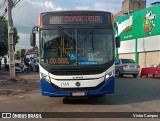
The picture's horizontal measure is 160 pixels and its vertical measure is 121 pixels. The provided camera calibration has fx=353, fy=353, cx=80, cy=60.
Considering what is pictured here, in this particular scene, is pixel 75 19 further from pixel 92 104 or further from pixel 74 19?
pixel 92 104

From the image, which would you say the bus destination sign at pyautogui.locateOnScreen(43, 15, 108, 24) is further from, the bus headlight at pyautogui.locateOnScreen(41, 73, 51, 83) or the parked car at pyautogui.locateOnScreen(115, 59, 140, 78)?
the parked car at pyautogui.locateOnScreen(115, 59, 140, 78)

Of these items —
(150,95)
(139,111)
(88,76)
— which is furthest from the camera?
(150,95)

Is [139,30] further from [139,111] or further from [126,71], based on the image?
[139,111]

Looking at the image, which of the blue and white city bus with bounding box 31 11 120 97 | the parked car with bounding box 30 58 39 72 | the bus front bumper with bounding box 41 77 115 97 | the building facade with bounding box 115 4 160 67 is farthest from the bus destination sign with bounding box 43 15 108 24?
the parked car with bounding box 30 58 39 72

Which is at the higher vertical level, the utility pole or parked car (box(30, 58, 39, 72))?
the utility pole

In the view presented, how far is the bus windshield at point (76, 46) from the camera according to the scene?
12.2m

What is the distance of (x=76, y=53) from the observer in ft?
40.1

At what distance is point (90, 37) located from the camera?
40.4 feet

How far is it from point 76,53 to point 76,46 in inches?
9.8

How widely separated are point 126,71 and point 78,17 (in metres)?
16.1

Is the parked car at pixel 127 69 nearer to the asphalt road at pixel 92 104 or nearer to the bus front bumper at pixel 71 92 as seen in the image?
the asphalt road at pixel 92 104

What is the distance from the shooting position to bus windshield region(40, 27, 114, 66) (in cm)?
1218

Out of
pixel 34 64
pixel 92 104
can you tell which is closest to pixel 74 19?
pixel 92 104

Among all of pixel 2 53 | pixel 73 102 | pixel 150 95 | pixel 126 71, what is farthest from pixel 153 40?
pixel 2 53
